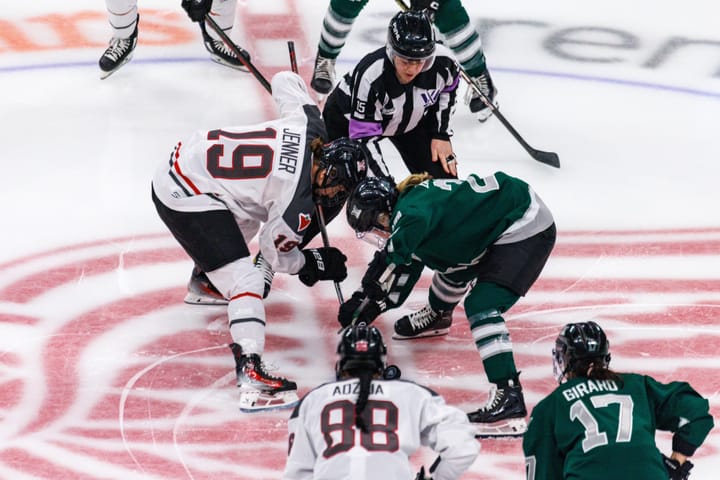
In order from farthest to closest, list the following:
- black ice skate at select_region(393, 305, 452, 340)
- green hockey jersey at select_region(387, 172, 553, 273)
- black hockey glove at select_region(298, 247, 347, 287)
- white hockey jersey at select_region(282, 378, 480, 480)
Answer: black ice skate at select_region(393, 305, 452, 340)
black hockey glove at select_region(298, 247, 347, 287)
green hockey jersey at select_region(387, 172, 553, 273)
white hockey jersey at select_region(282, 378, 480, 480)

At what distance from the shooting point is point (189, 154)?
4.59m

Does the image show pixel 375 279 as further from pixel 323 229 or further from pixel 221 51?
pixel 221 51

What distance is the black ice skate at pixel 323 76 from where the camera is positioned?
646 centimetres

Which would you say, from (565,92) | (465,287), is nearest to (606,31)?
(565,92)

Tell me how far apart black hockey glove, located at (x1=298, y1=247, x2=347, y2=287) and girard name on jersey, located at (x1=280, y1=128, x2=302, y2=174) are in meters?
0.43

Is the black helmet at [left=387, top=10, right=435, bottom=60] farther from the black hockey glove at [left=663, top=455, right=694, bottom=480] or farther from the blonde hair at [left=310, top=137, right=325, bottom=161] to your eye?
the black hockey glove at [left=663, top=455, right=694, bottom=480]

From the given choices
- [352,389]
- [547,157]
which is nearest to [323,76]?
[547,157]

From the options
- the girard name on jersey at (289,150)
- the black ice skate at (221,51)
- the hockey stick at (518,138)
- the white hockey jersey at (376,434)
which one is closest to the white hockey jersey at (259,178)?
the girard name on jersey at (289,150)

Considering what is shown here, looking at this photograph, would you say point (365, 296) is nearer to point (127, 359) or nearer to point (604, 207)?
point (127, 359)

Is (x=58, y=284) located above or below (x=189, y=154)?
below

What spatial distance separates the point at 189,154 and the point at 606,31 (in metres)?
3.71

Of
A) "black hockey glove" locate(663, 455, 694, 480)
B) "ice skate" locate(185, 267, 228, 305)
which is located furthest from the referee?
"black hockey glove" locate(663, 455, 694, 480)

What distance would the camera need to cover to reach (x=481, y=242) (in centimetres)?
430

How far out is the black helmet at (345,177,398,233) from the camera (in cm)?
416
